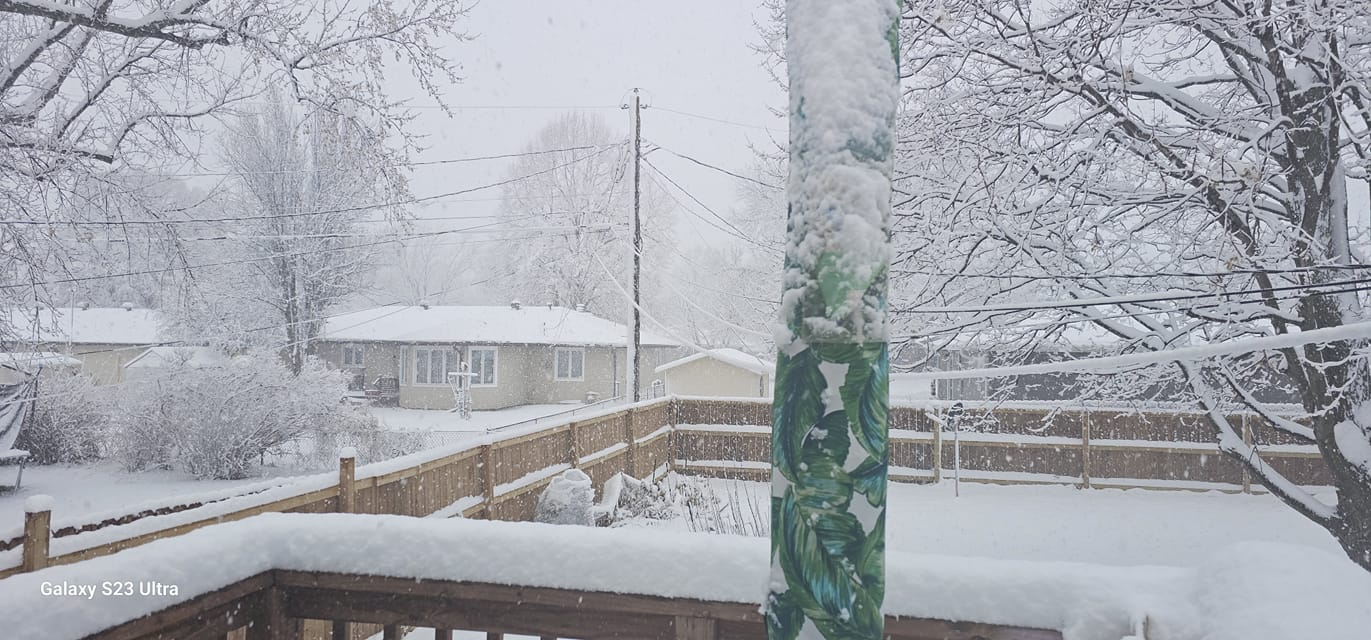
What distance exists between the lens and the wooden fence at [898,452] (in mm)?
6781

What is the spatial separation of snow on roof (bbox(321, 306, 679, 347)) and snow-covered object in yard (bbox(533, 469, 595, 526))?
14009 mm

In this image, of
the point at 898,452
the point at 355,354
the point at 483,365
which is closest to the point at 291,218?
the point at 355,354

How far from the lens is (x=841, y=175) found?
0.88 m

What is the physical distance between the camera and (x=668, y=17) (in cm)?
496

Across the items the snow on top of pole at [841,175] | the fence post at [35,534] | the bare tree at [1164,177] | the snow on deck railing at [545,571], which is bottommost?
the fence post at [35,534]

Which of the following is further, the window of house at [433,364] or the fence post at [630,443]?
the window of house at [433,364]

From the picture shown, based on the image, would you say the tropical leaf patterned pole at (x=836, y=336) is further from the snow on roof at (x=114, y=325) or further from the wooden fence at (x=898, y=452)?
the snow on roof at (x=114, y=325)

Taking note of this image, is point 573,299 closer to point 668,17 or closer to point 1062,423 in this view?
point 1062,423

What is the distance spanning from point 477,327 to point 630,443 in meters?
14.8

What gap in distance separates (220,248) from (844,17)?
979 inches

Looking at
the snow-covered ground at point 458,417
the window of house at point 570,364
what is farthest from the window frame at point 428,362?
the window of house at point 570,364

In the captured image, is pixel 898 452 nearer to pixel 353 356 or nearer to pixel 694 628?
pixel 694 628

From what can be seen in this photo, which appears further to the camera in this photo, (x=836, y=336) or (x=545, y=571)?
(x=545, y=571)

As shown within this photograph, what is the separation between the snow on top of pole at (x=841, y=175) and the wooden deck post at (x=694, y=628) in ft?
4.28
